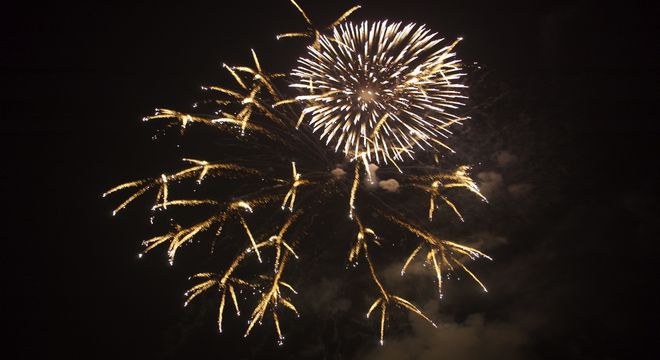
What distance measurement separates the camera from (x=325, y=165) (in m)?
12.1

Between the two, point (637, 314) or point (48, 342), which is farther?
point (48, 342)

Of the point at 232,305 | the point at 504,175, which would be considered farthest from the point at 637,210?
the point at 232,305

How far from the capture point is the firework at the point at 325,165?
947 centimetres

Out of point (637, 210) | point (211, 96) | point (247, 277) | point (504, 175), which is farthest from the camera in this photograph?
point (211, 96)

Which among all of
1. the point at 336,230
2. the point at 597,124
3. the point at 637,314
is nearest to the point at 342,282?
the point at 336,230

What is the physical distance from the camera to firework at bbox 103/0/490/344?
947cm

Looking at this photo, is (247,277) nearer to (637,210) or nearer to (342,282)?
(342,282)

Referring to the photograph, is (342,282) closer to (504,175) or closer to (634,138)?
(504,175)

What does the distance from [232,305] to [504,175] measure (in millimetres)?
8901

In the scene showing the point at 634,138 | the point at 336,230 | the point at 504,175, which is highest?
the point at 634,138

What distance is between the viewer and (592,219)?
436 inches

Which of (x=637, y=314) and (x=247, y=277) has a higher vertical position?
(x=637, y=314)

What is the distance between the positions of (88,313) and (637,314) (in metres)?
14.1

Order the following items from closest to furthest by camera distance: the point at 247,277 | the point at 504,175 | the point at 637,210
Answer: the point at 637,210 → the point at 247,277 → the point at 504,175
